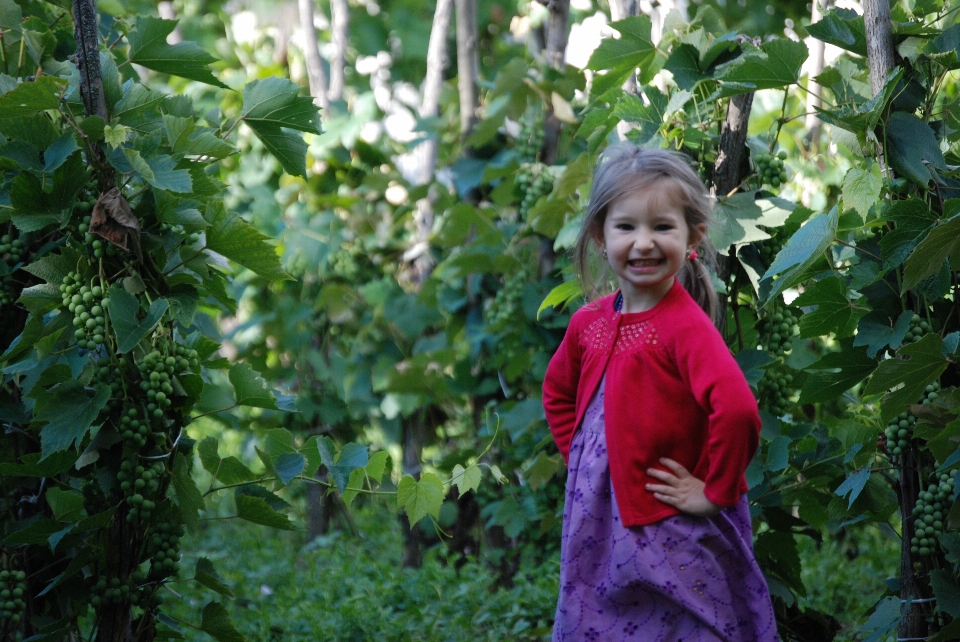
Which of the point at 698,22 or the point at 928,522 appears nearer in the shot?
the point at 928,522

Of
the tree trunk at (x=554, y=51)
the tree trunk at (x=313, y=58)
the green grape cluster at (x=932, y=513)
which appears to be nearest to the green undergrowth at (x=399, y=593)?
the green grape cluster at (x=932, y=513)

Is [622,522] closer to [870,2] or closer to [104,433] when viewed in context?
[104,433]

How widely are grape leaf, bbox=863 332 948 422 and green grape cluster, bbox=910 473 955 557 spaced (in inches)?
6.7

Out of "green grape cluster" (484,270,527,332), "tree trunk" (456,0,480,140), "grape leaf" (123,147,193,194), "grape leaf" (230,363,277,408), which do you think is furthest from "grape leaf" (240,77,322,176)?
"tree trunk" (456,0,480,140)

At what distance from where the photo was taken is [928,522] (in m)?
1.71

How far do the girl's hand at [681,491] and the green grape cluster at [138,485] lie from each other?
2.88 feet

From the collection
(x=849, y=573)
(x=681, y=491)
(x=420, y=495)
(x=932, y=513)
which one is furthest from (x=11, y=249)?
(x=849, y=573)

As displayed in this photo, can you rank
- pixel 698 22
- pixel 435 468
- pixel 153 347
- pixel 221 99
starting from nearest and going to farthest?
→ pixel 153 347 → pixel 698 22 → pixel 435 468 → pixel 221 99

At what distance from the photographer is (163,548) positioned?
1.81 m

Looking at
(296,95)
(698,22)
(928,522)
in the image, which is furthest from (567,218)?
(928,522)

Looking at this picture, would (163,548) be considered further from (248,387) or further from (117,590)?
(248,387)

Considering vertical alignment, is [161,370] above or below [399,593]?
above

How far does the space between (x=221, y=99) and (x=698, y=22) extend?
130 inches

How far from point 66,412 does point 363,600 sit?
1.37m
